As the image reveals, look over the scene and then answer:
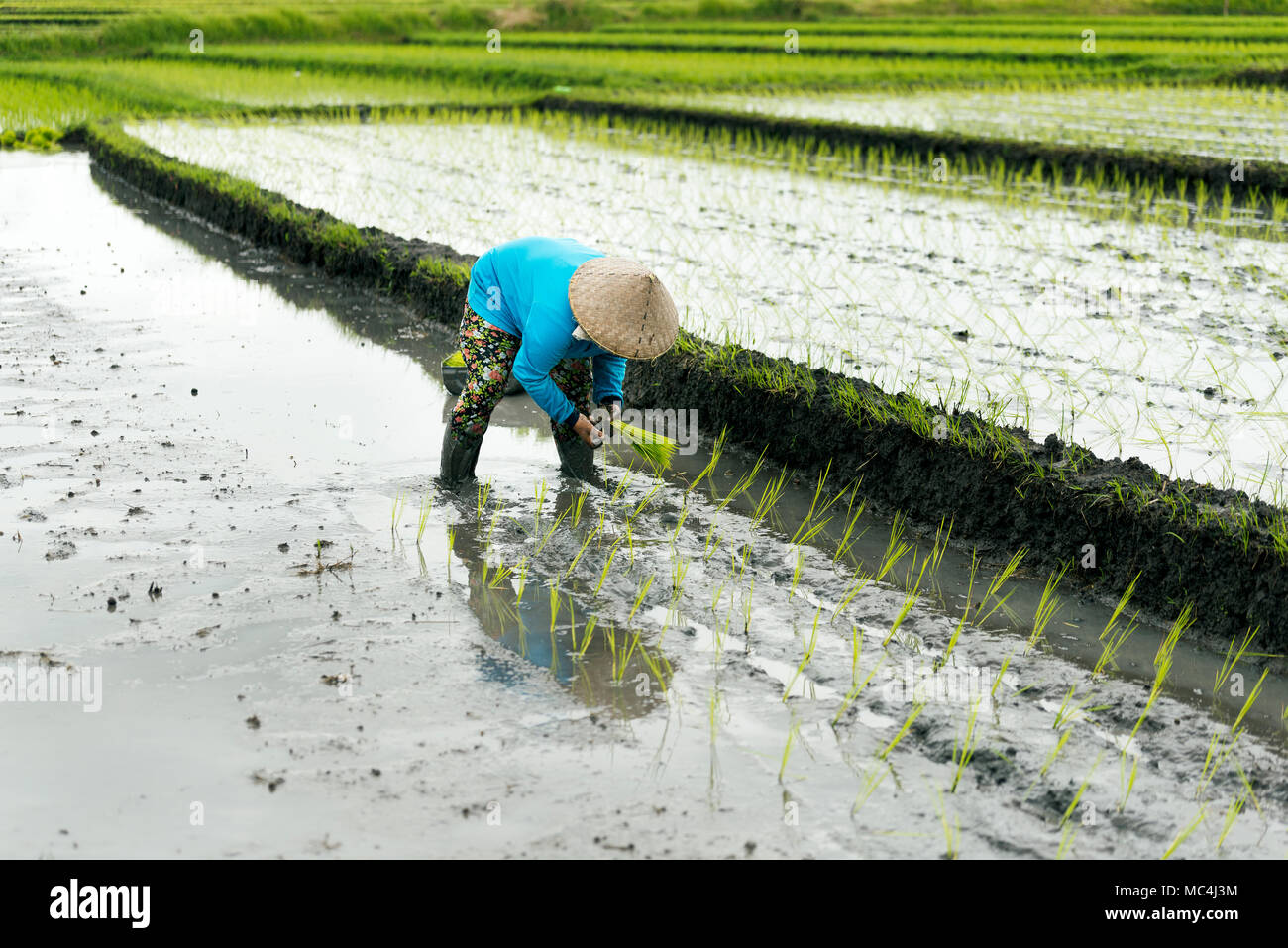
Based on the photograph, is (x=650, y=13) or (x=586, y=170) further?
(x=650, y=13)

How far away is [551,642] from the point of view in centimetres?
305

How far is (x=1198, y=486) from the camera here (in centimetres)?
337

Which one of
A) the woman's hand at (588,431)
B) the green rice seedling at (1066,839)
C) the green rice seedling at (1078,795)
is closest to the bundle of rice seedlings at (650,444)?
the woman's hand at (588,431)

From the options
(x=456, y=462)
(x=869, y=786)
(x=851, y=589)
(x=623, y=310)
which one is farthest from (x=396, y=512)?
(x=869, y=786)

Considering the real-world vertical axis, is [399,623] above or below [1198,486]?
below

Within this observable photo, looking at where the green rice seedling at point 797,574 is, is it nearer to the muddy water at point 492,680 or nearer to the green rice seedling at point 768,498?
the muddy water at point 492,680

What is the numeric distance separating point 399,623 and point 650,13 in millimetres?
31691

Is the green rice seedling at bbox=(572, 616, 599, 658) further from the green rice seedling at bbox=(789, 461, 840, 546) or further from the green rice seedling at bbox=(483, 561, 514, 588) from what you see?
the green rice seedling at bbox=(789, 461, 840, 546)

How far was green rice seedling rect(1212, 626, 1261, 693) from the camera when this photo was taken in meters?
2.90

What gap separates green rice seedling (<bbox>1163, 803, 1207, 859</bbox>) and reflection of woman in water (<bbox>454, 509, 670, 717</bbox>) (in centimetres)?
109

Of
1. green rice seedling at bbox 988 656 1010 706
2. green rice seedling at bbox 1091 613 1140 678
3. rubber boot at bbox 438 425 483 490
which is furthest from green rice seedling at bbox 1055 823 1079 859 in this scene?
rubber boot at bbox 438 425 483 490
